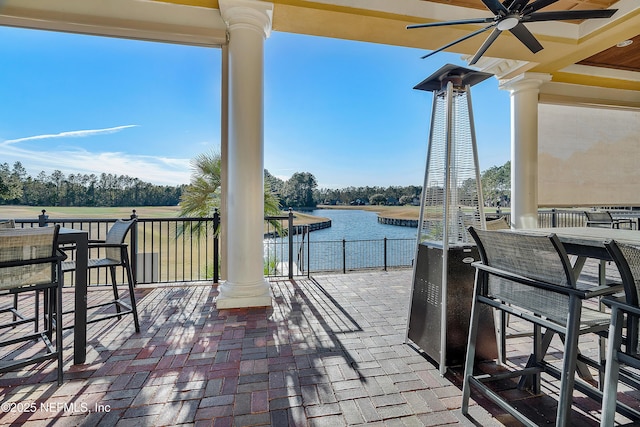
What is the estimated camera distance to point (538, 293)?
132 cm

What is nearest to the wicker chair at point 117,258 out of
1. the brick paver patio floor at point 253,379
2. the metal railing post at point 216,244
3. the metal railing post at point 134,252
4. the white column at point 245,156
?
the brick paver patio floor at point 253,379

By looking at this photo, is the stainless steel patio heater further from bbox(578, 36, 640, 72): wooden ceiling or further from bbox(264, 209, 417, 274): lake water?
bbox(578, 36, 640, 72): wooden ceiling

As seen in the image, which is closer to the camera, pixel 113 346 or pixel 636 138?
pixel 113 346

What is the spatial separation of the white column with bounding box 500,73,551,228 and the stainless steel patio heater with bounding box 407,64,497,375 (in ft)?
11.2

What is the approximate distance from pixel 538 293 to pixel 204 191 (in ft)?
15.0

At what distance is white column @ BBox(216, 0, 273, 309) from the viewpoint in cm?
320

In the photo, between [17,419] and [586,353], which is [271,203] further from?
[586,353]

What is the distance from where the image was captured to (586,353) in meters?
2.18

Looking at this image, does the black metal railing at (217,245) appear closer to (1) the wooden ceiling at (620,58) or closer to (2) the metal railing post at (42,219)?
(2) the metal railing post at (42,219)

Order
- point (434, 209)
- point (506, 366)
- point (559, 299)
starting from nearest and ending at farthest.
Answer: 1. point (559, 299)
2. point (506, 366)
3. point (434, 209)

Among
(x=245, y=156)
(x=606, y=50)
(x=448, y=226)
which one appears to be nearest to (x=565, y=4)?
(x=606, y=50)

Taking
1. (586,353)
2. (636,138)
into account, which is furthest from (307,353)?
(636,138)

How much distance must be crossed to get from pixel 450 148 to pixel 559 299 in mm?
1122

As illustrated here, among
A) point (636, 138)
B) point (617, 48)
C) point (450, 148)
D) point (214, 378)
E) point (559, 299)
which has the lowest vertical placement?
point (214, 378)
